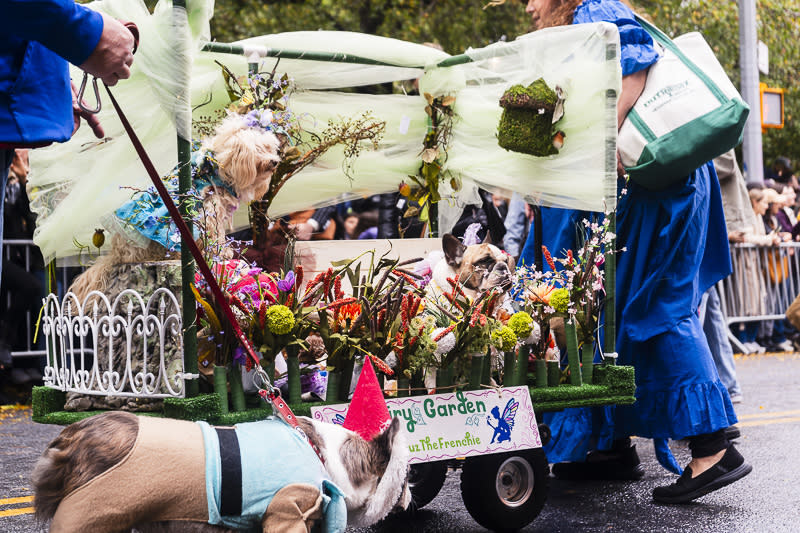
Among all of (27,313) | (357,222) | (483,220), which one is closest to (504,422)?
(483,220)

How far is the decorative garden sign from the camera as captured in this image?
11.8ft

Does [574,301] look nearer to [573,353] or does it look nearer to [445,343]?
[573,353]

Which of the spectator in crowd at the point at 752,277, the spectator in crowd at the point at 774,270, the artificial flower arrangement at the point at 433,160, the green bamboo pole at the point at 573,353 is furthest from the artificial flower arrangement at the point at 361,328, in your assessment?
the spectator in crowd at the point at 774,270

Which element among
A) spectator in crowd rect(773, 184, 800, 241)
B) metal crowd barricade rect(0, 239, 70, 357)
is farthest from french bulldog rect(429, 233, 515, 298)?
spectator in crowd rect(773, 184, 800, 241)

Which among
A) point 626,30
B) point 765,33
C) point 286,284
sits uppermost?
point 765,33

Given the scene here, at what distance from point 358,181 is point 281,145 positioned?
34.7 inches

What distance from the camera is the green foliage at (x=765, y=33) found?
17703 millimetres

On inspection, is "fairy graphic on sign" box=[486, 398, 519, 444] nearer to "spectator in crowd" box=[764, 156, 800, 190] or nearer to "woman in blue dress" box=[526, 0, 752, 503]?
"woman in blue dress" box=[526, 0, 752, 503]

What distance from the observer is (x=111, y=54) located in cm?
269

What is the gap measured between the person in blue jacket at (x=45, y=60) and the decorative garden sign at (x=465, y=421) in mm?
1377

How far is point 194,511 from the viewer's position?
2.52m

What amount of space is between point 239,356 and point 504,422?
1088mm

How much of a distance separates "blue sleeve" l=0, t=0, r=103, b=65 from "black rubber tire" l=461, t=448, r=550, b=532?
217 centimetres

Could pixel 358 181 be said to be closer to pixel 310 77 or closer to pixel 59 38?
pixel 310 77
